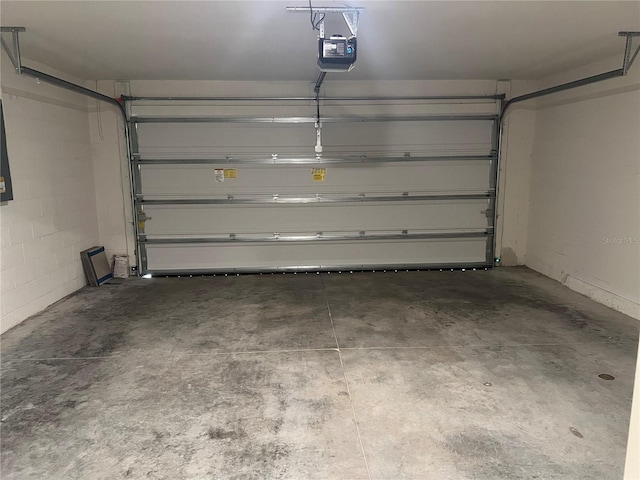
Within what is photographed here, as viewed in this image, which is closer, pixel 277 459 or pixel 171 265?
pixel 277 459

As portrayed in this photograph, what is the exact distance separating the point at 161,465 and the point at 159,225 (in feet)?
13.5

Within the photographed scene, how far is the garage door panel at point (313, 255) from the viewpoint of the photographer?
5.90m

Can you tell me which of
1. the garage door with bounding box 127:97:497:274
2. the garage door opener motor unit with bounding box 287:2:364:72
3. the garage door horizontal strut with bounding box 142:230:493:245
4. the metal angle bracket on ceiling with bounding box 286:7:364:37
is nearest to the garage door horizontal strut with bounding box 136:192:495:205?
the garage door with bounding box 127:97:497:274

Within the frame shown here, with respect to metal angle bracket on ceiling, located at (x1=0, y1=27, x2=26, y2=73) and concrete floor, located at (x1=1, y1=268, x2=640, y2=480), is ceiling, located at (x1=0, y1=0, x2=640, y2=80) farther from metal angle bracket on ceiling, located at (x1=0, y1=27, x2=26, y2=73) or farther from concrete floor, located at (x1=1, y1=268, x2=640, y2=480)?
concrete floor, located at (x1=1, y1=268, x2=640, y2=480)

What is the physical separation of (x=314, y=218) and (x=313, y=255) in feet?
1.69

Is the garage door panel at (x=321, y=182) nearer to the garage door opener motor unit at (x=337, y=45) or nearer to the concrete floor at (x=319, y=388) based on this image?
the concrete floor at (x=319, y=388)

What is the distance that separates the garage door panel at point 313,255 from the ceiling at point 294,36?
223 centimetres

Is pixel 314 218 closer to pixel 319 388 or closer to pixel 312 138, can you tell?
pixel 312 138

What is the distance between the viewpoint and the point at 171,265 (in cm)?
591

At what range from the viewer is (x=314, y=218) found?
5.94 meters

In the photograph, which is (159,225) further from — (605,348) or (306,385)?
(605,348)

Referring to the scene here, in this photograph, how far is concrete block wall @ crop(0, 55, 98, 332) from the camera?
155 inches

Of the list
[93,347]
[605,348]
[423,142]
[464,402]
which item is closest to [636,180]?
[605,348]

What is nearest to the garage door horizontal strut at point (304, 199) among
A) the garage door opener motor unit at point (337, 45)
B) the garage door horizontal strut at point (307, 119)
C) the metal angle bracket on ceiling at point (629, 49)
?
the garage door horizontal strut at point (307, 119)
